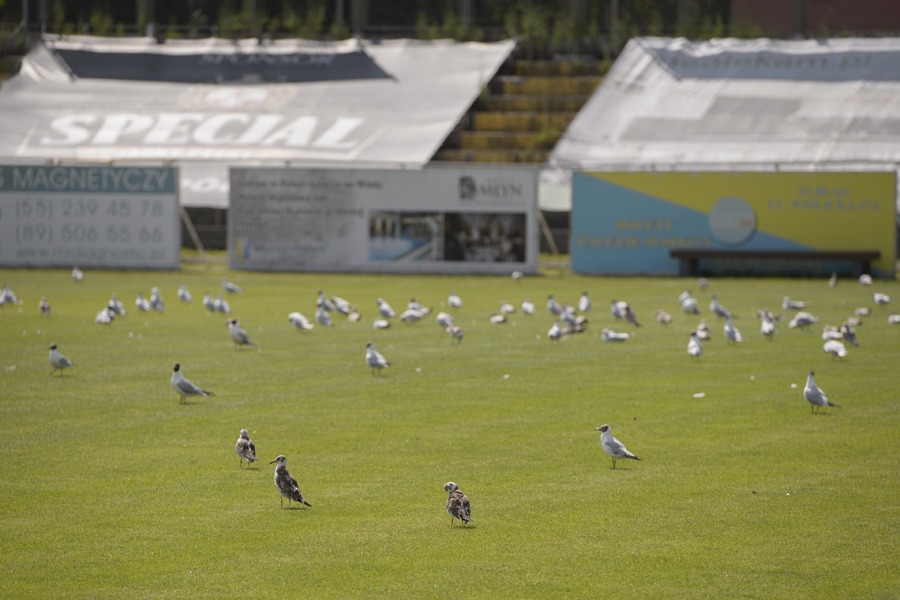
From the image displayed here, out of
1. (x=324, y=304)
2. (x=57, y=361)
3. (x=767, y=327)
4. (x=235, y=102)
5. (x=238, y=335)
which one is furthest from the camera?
(x=235, y=102)

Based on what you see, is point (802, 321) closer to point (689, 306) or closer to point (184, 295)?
point (689, 306)

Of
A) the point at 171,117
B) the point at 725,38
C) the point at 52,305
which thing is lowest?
the point at 52,305

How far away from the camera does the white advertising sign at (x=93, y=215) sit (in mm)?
44812

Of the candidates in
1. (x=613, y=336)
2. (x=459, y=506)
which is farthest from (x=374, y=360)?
(x=459, y=506)

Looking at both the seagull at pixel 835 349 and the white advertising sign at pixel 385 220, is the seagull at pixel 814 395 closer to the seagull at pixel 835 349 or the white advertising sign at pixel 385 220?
the seagull at pixel 835 349

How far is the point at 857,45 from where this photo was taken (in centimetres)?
5553

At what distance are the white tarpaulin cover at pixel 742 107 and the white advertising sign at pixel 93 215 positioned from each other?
14.4 metres

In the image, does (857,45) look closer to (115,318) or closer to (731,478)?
(115,318)

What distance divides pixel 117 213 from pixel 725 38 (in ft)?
95.4

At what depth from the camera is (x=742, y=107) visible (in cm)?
5362

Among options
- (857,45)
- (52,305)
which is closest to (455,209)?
(52,305)

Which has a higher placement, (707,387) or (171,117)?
(171,117)

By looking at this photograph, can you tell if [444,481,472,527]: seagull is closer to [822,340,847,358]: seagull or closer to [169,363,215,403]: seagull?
[169,363,215,403]: seagull

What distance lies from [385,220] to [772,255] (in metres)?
12.3
